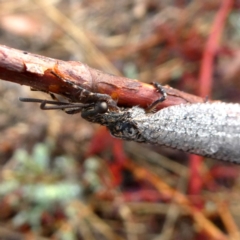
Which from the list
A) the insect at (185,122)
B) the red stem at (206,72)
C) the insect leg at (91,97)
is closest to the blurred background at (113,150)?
the red stem at (206,72)

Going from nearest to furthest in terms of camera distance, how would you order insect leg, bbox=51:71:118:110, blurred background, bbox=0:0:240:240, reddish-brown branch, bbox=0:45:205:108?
reddish-brown branch, bbox=0:45:205:108, insect leg, bbox=51:71:118:110, blurred background, bbox=0:0:240:240

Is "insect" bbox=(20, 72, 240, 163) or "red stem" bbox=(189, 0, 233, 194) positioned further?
"red stem" bbox=(189, 0, 233, 194)

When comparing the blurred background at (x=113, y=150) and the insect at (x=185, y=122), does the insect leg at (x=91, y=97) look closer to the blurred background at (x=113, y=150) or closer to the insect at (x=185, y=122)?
the insect at (x=185, y=122)

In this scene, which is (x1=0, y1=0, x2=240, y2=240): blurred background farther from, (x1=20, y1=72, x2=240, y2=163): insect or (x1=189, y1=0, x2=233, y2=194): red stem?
(x1=20, y1=72, x2=240, y2=163): insect

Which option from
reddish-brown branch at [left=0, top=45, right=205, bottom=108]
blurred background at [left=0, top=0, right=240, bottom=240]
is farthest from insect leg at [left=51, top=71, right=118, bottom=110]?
blurred background at [left=0, top=0, right=240, bottom=240]

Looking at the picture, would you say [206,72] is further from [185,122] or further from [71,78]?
[71,78]

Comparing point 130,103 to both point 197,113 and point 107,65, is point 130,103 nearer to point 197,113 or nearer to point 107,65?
point 197,113

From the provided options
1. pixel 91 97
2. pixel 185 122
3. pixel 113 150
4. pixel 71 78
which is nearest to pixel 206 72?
pixel 113 150
